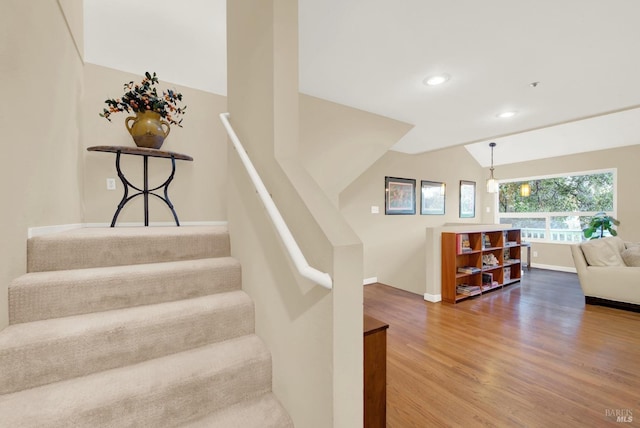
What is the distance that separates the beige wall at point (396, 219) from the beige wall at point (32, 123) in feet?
11.3

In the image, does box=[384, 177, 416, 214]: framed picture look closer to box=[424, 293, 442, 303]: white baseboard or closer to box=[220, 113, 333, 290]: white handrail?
box=[424, 293, 442, 303]: white baseboard

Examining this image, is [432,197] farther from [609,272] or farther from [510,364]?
[510,364]

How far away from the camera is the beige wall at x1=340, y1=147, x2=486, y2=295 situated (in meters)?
4.70

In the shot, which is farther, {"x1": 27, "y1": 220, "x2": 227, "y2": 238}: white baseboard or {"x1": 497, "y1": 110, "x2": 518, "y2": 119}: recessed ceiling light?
{"x1": 497, "y1": 110, "x2": 518, "y2": 119}: recessed ceiling light

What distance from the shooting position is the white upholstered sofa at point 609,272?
335 centimetres

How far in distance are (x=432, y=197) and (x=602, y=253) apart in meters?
2.81

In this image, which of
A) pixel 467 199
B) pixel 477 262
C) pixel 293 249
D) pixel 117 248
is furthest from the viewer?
pixel 467 199

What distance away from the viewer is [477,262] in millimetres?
4168

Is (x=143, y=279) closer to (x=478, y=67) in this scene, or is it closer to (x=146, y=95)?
(x=146, y=95)

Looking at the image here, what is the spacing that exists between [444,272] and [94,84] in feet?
15.4

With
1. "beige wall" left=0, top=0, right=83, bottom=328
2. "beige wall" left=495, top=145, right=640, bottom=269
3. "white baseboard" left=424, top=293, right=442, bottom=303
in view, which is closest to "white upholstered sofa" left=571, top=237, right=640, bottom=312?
"beige wall" left=495, top=145, right=640, bottom=269

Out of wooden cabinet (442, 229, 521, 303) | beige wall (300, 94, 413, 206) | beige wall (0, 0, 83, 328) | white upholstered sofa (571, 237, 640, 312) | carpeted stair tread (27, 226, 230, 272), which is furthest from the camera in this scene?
wooden cabinet (442, 229, 521, 303)

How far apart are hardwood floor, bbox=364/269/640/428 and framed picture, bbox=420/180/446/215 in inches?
95.9

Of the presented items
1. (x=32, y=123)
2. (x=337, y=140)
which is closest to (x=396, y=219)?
(x=337, y=140)
